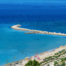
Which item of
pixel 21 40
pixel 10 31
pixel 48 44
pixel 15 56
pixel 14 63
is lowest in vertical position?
pixel 14 63

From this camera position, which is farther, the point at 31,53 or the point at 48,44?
the point at 48,44

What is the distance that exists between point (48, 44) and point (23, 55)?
34.0 ft

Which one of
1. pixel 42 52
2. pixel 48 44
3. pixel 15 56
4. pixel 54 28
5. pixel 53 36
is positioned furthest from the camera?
pixel 54 28

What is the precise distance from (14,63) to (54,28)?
34795mm

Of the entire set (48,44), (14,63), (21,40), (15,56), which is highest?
(21,40)

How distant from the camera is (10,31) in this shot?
202ft

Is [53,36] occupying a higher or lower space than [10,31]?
lower

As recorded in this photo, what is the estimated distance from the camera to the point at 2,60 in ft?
118

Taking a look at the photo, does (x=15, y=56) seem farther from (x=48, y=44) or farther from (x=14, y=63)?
(x=48, y=44)

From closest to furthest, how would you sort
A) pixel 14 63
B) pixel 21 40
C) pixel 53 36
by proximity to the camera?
1. pixel 14 63
2. pixel 21 40
3. pixel 53 36

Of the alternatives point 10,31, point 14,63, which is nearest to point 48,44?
point 14,63

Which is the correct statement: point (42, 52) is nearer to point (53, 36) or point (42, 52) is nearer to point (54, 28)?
point (53, 36)

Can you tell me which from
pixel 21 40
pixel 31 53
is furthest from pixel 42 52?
pixel 21 40

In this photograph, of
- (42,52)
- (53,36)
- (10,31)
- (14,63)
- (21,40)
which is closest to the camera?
(14,63)
